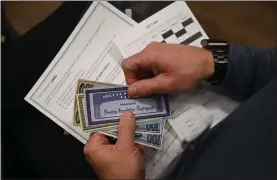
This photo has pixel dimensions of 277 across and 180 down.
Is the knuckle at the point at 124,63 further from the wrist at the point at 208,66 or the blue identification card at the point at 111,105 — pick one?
the wrist at the point at 208,66

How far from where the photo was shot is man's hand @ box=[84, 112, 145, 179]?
0.75 m

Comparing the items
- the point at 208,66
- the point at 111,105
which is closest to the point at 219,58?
the point at 208,66

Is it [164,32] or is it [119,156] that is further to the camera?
[164,32]

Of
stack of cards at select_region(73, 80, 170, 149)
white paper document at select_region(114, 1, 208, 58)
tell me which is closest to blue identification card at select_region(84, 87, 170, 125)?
stack of cards at select_region(73, 80, 170, 149)

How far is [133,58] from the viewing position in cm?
87

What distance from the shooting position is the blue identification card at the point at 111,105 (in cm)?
88

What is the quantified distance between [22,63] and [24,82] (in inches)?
2.2

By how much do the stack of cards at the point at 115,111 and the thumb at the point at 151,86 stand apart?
0.10 ft

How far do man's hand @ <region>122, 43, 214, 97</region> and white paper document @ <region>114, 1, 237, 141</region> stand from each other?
80mm

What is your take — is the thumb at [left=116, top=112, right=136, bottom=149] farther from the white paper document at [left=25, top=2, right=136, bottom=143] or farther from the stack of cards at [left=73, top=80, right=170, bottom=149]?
the white paper document at [left=25, top=2, right=136, bottom=143]

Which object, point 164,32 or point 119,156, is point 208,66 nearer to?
point 164,32

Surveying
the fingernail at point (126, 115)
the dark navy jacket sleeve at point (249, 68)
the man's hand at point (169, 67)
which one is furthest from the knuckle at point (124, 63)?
the dark navy jacket sleeve at point (249, 68)

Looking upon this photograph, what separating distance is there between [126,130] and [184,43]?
11.6 inches

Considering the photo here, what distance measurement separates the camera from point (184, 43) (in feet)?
3.18
